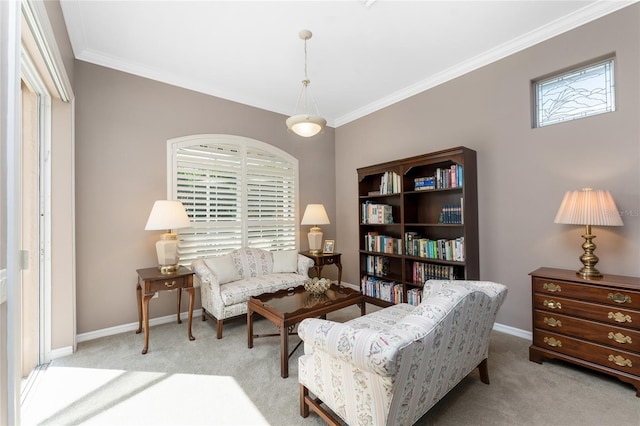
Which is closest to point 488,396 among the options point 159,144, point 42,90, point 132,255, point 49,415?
point 49,415

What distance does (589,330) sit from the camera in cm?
220

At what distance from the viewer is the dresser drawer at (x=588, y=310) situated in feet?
6.67

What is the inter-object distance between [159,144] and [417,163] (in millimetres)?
3156

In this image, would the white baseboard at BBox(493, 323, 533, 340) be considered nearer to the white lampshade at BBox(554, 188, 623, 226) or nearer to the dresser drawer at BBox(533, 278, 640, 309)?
the dresser drawer at BBox(533, 278, 640, 309)

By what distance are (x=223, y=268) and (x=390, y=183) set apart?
243 centimetres

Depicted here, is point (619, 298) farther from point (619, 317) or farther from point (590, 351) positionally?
point (590, 351)

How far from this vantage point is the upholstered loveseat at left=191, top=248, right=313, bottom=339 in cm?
304

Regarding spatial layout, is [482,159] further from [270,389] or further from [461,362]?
[270,389]

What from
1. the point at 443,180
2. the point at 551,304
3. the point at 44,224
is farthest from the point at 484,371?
the point at 44,224

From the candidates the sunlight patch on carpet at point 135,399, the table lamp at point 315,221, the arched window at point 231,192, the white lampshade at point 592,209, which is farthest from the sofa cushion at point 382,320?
the arched window at point 231,192

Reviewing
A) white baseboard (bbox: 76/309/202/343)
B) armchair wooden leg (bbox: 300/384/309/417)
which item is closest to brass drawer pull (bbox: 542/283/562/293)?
armchair wooden leg (bbox: 300/384/309/417)

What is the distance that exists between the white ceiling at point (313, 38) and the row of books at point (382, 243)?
2.06m

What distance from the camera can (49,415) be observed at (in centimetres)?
185

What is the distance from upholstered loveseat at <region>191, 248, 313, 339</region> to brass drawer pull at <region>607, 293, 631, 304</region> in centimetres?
281
